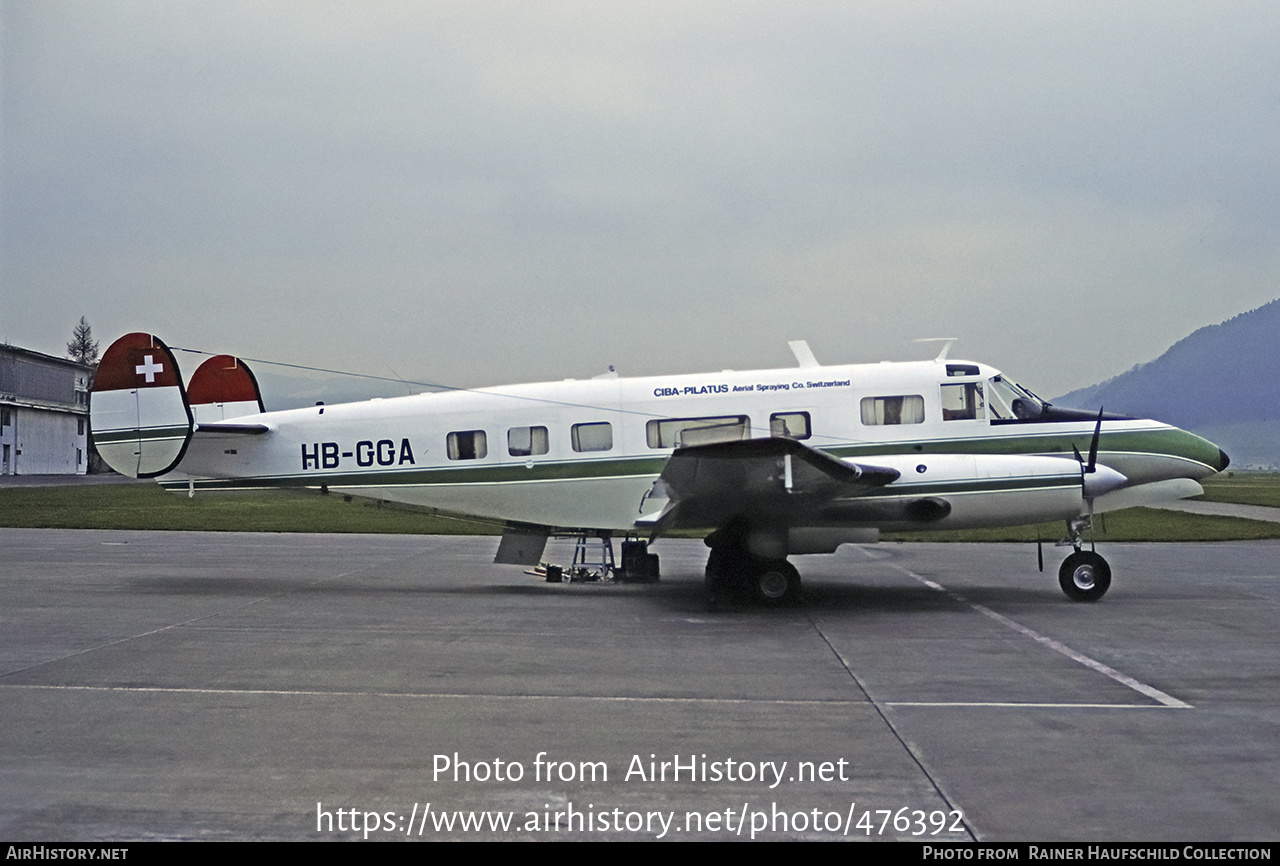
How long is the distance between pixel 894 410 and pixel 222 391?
10.6m

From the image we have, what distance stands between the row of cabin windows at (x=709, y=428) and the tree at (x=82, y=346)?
418ft

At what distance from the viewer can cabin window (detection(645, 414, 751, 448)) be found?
14.4 m

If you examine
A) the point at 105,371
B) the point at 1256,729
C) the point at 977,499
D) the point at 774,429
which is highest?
the point at 105,371

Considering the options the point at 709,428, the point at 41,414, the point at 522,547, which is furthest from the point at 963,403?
the point at 41,414

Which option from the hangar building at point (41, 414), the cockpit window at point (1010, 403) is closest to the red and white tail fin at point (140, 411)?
the cockpit window at point (1010, 403)

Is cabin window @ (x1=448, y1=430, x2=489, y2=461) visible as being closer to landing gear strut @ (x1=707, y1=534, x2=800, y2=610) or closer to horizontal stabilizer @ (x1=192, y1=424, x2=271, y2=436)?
horizontal stabilizer @ (x1=192, y1=424, x2=271, y2=436)

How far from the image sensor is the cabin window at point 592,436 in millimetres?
14844

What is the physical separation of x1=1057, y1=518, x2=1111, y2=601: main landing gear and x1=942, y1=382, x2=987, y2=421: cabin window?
1.94 metres

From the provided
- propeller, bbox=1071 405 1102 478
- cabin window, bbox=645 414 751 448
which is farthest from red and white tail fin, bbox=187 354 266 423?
propeller, bbox=1071 405 1102 478

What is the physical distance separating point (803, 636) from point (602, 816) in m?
6.14

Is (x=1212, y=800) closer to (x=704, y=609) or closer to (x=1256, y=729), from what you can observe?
(x=1256, y=729)

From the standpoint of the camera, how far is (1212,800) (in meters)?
5.49

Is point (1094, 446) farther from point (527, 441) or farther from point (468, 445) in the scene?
point (468, 445)
